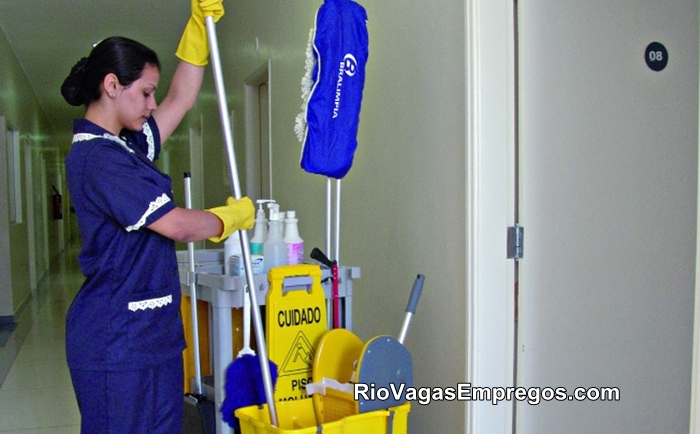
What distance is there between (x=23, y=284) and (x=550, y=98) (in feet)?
23.3

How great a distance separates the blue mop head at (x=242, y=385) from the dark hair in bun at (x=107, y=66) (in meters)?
0.80

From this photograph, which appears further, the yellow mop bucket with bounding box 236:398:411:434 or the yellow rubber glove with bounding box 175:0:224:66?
the yellow rubber glove with bounding box 175:0:224:66

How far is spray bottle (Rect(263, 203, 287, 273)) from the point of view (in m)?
1.96

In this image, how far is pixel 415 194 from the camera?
7.51 ft

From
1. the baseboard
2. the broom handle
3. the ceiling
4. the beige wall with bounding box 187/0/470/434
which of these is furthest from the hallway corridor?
the ceiling

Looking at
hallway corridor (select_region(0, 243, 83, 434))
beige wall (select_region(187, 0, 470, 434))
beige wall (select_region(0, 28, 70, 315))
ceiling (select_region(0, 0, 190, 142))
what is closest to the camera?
beige wall (select_region(187, 0, 470, 434))

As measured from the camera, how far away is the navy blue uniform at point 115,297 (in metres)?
1.46

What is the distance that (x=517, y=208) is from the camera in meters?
1.99

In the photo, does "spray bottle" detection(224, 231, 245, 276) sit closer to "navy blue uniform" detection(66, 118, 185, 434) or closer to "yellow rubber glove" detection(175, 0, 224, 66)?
"navy blue uniform" detection(66, 118, 185, 434)

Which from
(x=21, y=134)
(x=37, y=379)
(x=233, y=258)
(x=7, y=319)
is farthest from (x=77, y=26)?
(x=233, y=258)

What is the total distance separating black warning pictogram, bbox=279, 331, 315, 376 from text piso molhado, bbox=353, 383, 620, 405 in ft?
0.79

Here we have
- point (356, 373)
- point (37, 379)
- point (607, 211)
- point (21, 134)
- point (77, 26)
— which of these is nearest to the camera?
point (356, 373)

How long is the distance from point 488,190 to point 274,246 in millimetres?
670

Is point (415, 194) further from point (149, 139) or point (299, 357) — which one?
point (149, 139)
